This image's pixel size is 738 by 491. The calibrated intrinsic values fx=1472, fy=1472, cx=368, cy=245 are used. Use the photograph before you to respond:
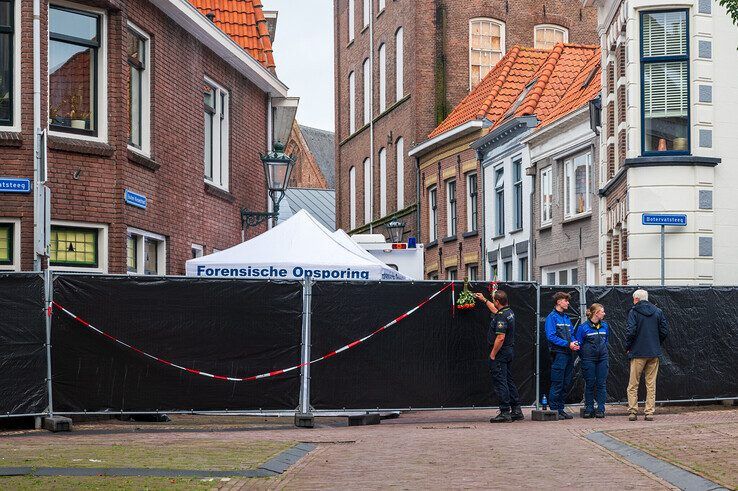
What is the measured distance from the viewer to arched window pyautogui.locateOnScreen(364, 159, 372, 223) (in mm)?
58438

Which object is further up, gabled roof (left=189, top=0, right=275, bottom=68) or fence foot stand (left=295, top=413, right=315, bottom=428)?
gabled roof (left=189, top=0, right=275, bottom=68)

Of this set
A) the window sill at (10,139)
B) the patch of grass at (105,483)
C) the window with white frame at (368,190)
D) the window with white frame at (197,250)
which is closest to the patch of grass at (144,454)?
the patch of grass at (105,483)

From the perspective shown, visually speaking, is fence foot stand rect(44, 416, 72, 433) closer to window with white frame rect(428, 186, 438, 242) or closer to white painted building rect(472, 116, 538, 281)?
white painted building rect(472, 116, 538, 281)

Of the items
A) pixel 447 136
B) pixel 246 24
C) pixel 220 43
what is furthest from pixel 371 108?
pixel 220 43

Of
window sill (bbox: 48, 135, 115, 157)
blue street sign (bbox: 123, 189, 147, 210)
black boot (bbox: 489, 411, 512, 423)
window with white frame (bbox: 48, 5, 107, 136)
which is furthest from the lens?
blue street sign (bbox: 123, 189, 147, 210)

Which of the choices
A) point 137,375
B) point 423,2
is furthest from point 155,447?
point 423,2

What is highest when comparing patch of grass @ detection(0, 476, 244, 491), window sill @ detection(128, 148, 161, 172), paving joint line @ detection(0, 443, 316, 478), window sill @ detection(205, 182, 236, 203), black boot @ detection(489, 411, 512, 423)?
window sill @ detection(128, 148, 161, 172)

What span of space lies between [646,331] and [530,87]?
25947 mm

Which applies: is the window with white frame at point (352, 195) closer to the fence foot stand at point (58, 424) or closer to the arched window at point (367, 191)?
the arched window at point (367, 191)

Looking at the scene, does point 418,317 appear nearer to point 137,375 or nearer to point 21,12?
point 137,375

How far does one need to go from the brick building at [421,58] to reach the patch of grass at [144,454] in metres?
34.2

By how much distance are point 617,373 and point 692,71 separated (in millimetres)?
7359

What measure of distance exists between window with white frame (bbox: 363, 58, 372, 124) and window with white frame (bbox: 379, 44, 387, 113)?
1.21m

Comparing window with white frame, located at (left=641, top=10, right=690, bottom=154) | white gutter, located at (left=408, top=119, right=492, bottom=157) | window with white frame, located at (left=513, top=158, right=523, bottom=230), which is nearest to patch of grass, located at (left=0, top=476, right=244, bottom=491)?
window with white frame, located at (left=641, top=10, right=690, bottom=154)
